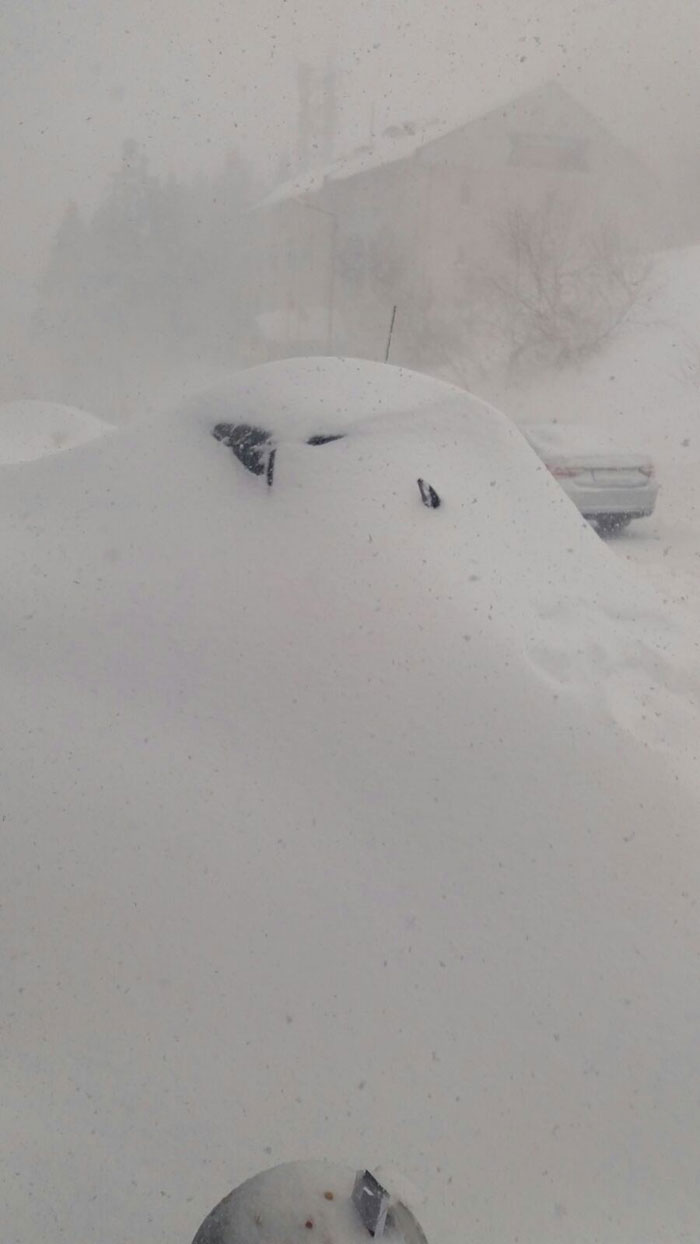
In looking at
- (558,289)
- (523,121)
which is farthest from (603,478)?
(523,121)

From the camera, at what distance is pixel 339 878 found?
2.18 meters

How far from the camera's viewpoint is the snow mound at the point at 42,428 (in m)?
8.39

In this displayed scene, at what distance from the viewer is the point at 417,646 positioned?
259 centimetres

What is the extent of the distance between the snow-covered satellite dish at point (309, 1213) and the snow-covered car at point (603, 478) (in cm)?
665

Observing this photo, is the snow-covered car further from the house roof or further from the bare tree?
the house roof

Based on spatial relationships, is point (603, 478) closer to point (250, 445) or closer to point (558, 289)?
point (250, 445)

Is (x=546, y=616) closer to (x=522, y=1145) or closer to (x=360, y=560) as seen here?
(x=360, y=560)

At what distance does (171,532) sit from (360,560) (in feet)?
2.43

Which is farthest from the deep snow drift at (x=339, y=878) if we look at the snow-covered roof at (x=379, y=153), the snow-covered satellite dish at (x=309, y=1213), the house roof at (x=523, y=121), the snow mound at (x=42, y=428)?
the snow-covered roof at (x=379, y=153)

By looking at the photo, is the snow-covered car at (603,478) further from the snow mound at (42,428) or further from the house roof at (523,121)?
the house roof at (523,121)

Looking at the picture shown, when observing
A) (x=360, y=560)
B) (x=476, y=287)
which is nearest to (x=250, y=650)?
(x=360, y=560)

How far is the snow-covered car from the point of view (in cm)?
749

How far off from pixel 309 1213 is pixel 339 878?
2.81ft

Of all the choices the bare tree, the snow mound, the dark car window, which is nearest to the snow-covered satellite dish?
the dark car window
